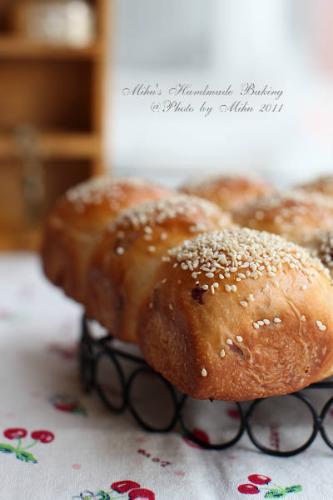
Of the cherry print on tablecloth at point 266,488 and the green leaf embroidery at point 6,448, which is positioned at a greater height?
the cherry print on tablecloth at point 266,488

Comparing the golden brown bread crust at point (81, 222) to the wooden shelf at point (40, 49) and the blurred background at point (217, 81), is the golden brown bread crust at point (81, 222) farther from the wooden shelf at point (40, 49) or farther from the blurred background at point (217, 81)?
the blurred background at point (217, 81)

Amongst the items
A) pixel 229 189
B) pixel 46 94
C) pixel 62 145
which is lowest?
pixel 62 145

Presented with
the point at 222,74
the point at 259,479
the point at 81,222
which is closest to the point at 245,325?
the point at 259,479

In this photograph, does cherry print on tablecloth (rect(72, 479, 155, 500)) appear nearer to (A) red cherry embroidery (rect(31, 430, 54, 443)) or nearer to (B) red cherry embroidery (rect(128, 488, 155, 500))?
(B) red cherry embroidery (rect(128, 488, 155, 500))

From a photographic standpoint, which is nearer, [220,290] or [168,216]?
[220,290]

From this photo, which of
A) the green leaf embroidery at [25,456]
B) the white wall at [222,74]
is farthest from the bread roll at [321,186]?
the white wall at [222,74]

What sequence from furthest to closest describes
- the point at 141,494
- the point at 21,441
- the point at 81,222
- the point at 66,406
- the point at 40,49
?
the point at 40,49
the point at 81,222
the point at 66,406
the point at 21,441
the point at 141,494

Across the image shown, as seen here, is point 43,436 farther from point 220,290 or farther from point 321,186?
point 321,186
